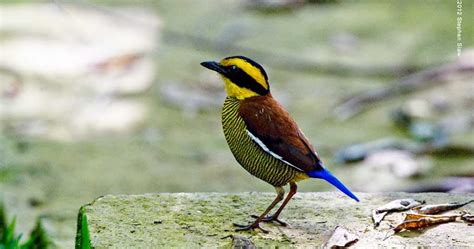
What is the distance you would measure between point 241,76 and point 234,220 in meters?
0.62

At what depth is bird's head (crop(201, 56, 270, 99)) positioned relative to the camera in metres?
3.70

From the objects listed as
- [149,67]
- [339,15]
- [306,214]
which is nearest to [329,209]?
[306,214]

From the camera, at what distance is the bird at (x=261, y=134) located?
12.0 ft

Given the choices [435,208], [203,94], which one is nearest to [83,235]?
[435,208]

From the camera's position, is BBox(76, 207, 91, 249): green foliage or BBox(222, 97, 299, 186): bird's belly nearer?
BBox(76, 207, 91, 249): green foliage

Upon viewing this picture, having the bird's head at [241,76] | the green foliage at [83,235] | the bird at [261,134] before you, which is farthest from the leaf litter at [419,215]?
the green foliage at [83,235]

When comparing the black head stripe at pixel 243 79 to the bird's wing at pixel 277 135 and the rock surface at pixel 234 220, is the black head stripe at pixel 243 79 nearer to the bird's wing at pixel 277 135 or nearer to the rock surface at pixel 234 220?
the bird's wing at pixel 277 135

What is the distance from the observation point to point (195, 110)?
789 centimetres

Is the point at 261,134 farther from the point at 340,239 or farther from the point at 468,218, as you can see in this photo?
the point at 468,218

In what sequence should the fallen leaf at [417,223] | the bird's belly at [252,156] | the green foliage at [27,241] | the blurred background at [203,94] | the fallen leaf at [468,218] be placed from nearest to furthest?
the bird's belly at [252,156] → the fallen leaf at [417,223] → the fallen leaf at [468,218] → the green foliage at [27,241] → the blurred background at [203,94]

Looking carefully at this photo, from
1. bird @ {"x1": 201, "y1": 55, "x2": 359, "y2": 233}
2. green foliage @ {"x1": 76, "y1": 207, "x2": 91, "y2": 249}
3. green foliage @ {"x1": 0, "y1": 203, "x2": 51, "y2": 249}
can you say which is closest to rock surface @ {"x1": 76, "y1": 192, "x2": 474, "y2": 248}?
green foliage @ {"x1": 76, "y1": 207, "x2": 91, "y2": 249}

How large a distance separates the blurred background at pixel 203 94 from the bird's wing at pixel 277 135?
1.87m

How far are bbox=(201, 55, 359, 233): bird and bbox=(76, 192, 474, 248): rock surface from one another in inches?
5.1

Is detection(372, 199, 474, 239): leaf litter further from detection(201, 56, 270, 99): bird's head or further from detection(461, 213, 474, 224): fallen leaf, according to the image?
detection(201, 56, 270, 99): bird's head
